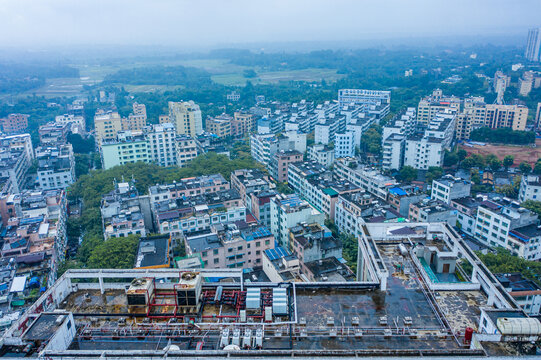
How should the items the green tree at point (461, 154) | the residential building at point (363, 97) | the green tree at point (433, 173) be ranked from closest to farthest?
the green tree at point (433, 173) → the green tree at point (461, 154) → the residential building at point (363, 97)

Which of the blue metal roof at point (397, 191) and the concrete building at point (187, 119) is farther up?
the concrete building at point (187, 119)

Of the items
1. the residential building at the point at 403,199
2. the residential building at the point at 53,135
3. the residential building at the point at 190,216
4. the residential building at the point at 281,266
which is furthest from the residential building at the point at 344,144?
the residential building at the point at 53,135

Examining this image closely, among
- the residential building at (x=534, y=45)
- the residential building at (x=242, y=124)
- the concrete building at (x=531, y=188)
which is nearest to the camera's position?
the concrete building at (x=531, y=188)

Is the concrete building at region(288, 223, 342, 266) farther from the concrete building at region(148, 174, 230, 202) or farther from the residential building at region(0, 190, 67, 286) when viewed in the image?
the residential building at region(0, 190, 67, 286)

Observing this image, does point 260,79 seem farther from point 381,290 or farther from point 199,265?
point 381,290

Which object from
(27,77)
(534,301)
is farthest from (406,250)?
(27,77)

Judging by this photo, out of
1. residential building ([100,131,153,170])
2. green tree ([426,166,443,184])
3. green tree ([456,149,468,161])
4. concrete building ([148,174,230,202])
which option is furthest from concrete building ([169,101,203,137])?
green tree ([456,149,468,161])

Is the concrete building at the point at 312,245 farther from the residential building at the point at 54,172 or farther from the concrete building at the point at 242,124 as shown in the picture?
the concrete building at the point at 242,124
